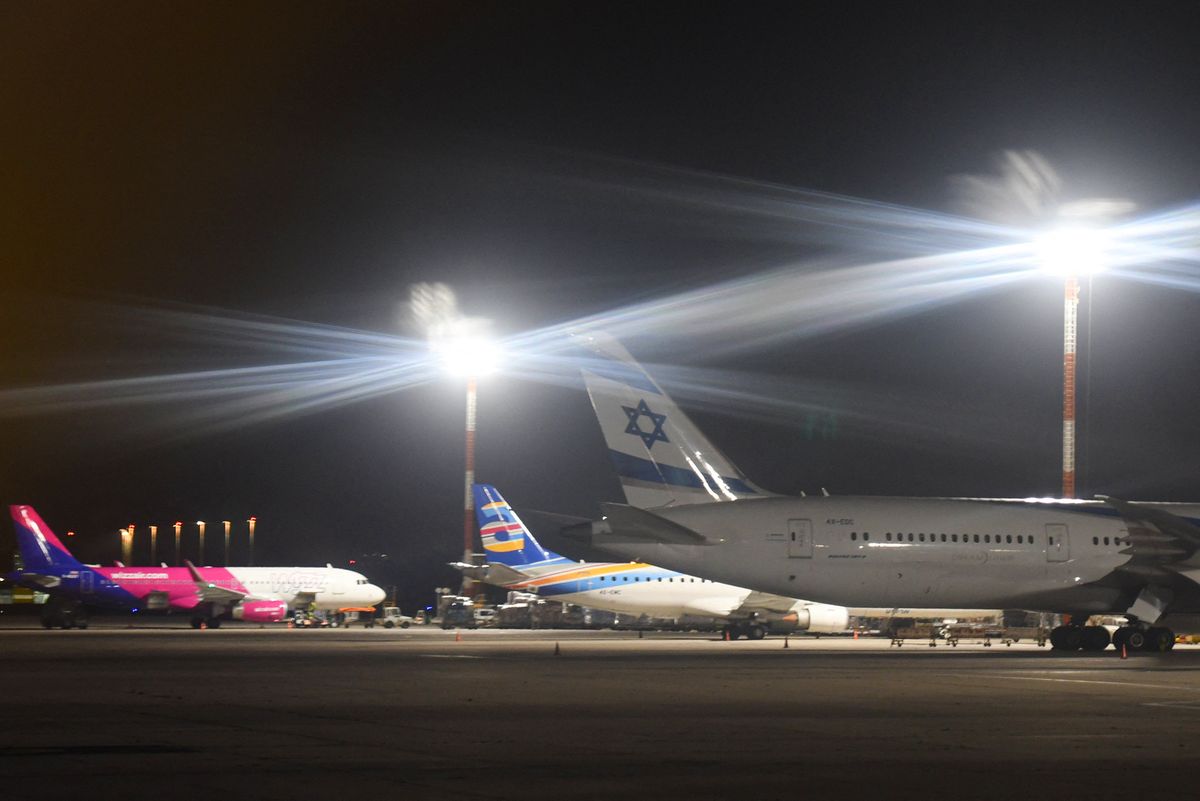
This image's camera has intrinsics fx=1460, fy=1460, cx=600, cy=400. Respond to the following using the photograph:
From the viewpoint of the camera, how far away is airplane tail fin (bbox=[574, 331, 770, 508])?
40812mm

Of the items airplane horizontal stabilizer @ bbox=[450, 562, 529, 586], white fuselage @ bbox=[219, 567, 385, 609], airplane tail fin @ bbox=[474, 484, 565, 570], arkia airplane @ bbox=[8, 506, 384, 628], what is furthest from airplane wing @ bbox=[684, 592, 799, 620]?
white fuselage @ bbox=[219, 567, 385, 609]

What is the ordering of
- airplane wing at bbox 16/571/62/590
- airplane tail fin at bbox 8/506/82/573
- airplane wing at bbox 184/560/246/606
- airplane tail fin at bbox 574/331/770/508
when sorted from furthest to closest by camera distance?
airplane tail fin at bbox 8/506/82/573
airplane wing at bbox 16/571/62/590
airplane wing at bbox 184/560/246/606
airplane tail fin at bbox 574/331/770/508

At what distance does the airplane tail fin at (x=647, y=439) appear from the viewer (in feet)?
134

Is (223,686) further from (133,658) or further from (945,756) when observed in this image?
(945,756)

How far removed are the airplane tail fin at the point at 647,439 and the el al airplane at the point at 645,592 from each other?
862cm

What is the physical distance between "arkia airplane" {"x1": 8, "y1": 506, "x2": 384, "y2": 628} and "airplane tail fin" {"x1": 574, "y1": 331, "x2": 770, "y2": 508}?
3463cm

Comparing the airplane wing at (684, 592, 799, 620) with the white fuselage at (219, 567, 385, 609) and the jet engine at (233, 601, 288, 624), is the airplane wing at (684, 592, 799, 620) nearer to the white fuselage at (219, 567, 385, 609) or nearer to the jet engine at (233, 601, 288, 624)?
the jet engine at (233, 601, 288, 624)

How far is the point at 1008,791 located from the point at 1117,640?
31062 mm

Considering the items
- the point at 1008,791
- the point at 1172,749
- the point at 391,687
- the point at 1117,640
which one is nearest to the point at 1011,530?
the point at 1117,640

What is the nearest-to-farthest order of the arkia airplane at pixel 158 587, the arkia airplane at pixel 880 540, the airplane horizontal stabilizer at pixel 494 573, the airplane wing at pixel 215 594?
the arkia airplane at pixel 880 540 < the airplane horizontal stabilizer at pixel 494 573 < the arkia airplane at pixel 158 587 < the airplane wing at pixel 215 594

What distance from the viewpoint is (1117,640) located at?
41438mm

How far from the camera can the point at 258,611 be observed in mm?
70062

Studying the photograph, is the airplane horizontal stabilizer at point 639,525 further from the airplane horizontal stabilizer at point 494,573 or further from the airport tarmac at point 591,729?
the airplane horizontal stabilizer at point 494,573

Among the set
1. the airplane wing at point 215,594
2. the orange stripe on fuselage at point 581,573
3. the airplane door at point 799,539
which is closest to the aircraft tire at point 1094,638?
the airplane door at point 799,539
